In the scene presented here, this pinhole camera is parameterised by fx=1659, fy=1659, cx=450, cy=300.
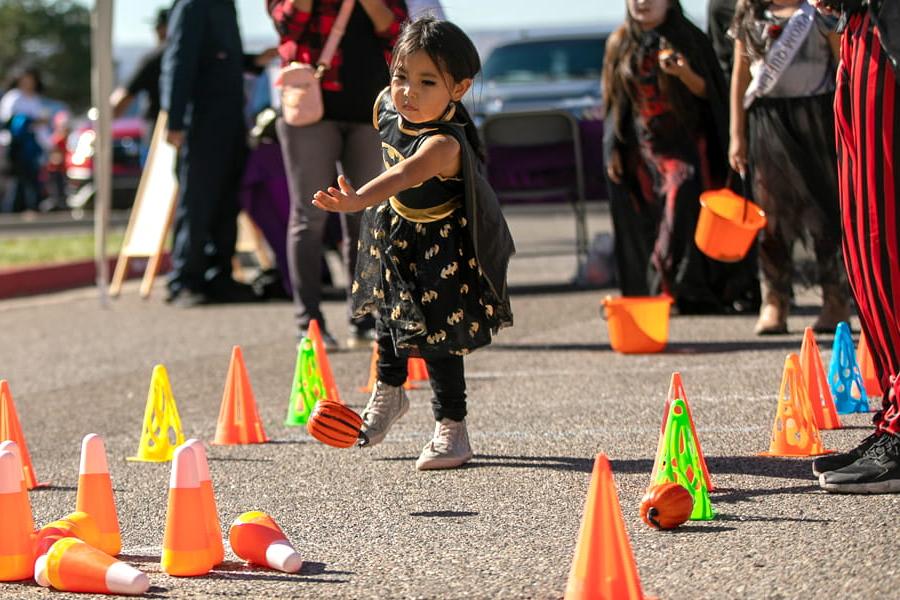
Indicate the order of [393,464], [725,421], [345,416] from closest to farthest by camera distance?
[345,416], [393,464], [725,421]

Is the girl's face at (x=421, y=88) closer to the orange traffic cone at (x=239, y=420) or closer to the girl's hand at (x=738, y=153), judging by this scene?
the orange traffic cone at (x=239, y=420)

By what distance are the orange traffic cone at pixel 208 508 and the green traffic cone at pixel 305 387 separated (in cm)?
234

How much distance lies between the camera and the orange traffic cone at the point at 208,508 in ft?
13.7

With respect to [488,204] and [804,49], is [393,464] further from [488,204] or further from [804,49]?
[804,49]

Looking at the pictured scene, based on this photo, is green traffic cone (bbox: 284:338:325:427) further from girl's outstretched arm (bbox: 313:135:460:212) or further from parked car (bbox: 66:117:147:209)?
parked car (bbox: 66:117:147:209)

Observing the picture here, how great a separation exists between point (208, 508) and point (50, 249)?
1257 centimetres

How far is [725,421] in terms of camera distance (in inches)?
239

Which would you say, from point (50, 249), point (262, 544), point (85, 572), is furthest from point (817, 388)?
point (50, 249)

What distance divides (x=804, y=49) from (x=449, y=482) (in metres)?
3.41

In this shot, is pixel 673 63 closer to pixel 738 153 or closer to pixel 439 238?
pixel 738 153

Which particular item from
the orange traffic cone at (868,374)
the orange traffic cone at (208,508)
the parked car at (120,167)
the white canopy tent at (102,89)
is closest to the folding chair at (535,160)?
the white canopy tent at (102,89)

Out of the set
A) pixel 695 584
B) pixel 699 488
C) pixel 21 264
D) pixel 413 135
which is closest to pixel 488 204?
pixel 413 135

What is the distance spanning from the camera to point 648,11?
28.9 feet

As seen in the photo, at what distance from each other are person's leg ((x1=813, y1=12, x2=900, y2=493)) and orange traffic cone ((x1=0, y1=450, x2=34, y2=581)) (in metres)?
2.22
